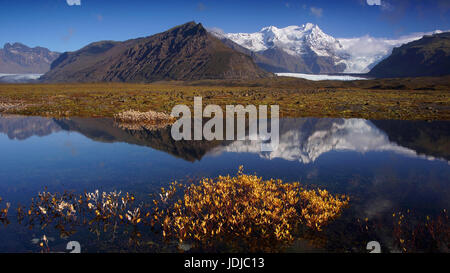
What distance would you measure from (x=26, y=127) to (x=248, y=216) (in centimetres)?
3686

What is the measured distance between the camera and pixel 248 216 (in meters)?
11.9

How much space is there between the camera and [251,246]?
10.3 m

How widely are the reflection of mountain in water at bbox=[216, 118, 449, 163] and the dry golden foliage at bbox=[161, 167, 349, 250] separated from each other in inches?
340

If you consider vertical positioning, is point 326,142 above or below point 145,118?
below

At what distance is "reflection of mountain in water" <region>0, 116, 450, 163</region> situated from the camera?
24984 millimetres

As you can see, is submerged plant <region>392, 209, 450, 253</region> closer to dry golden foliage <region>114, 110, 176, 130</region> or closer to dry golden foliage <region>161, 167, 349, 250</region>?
dry golden foliage <region>161, 167, 349, 250</region>

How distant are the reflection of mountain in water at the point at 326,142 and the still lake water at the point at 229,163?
0.32 ft

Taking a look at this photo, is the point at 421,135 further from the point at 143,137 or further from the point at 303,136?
the point at 143,137

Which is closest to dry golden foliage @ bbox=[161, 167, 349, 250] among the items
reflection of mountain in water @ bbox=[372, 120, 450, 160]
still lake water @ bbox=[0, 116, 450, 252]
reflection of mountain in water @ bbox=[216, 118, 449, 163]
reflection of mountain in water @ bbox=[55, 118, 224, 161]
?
still lake water @ bbox=[0, 116, 450, 252]

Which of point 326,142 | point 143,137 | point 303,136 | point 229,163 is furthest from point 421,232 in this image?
point 143,137

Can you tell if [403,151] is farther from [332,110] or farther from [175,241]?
[332,110]
